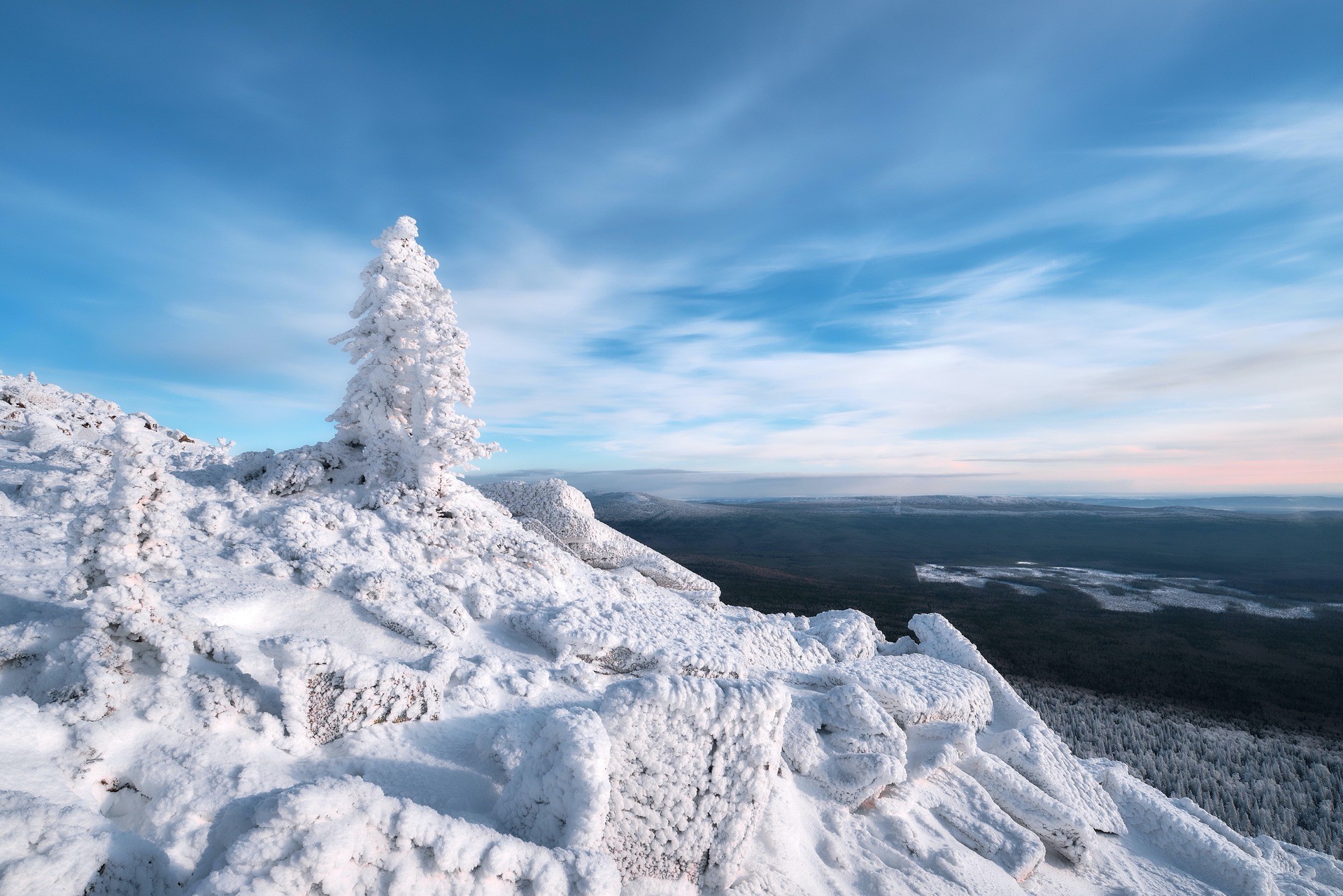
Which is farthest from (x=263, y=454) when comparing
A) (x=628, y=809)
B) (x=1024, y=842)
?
(x=1024, y=842)

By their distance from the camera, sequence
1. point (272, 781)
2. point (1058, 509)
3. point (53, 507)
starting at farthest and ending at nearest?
point (1058, 509)
point (53, 507)
point (272, 781)

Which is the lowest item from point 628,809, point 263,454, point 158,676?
point 628,809

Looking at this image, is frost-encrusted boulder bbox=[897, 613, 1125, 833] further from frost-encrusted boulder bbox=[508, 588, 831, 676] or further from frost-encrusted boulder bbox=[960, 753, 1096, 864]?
frost-encrusted boulder bbox=[508, 588, 831, 676]

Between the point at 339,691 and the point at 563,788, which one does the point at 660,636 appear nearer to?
the point at 563,788

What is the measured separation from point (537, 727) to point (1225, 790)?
20.3m

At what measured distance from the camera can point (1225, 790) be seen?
15281 mm

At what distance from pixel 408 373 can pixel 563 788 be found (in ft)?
31.1

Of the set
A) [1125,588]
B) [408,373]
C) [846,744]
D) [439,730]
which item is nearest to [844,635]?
[846,744]

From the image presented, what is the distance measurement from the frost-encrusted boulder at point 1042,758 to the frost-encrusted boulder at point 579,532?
685cm

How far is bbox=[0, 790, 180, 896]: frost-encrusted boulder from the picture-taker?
2.99 metres

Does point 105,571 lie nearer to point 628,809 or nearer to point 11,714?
point 11,714

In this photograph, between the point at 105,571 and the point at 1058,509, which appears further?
the point at 1058,509

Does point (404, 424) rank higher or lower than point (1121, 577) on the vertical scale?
higher

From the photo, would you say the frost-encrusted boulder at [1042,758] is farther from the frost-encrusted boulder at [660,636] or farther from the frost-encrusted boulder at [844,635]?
the frost-encrusted boulder at [660,636]
